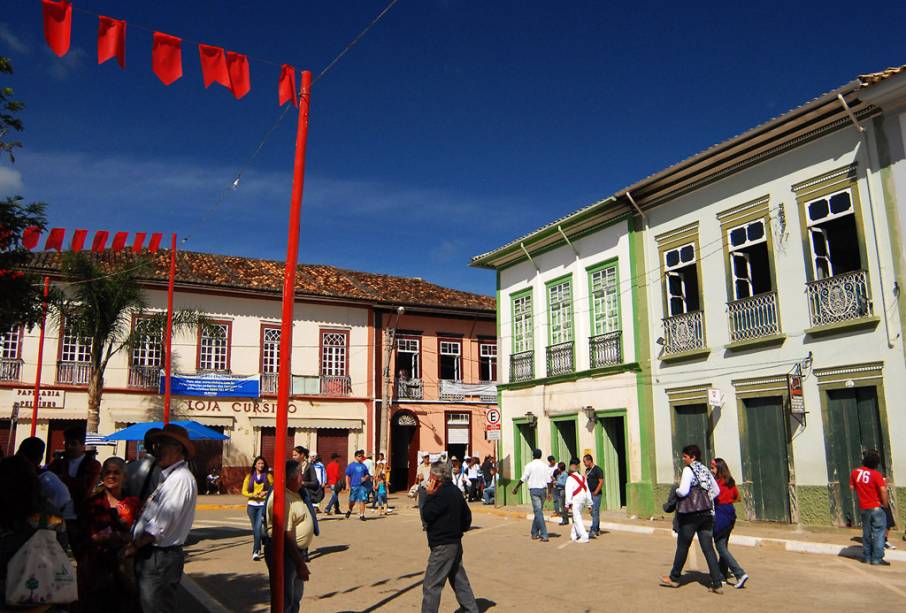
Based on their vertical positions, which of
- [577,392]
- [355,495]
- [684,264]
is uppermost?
[684,264]

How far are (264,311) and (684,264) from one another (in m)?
18.9

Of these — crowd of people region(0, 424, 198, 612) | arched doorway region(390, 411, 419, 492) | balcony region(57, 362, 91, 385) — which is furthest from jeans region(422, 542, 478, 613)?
arched doorway region(390, 411, 419, 492)

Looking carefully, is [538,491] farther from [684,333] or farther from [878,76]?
[878,76]

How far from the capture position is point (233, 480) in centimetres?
2903

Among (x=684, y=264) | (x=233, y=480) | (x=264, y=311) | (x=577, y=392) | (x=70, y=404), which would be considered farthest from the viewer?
(x=264, y=311)

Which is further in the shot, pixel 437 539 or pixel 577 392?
pixel 577 392

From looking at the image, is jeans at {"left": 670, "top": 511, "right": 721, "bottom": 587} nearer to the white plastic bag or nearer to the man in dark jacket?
the man in dark jacket

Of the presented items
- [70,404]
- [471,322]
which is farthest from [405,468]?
[70,404]

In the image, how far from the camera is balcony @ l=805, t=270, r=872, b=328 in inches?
532

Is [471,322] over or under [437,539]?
over

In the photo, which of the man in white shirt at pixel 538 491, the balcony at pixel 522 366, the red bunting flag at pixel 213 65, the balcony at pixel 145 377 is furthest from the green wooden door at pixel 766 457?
the balcony at pixel 145 377

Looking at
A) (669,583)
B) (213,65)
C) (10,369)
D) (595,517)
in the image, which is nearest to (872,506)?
(669,583)

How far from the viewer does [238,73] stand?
752cm

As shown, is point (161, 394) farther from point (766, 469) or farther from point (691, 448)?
point (691, 448)
